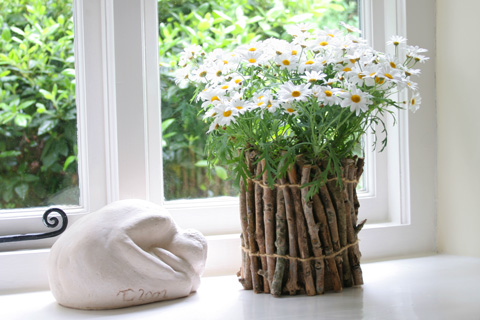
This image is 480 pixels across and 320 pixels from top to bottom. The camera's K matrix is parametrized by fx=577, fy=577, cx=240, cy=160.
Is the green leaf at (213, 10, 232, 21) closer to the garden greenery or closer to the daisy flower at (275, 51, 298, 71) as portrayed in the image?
the garden greenery

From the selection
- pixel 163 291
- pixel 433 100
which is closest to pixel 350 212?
pixel 163 291

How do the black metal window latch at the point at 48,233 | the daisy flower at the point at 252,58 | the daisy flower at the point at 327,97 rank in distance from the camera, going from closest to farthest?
the daisy flower at the point at 327,97
the daisy flower at the point at 252,58
the black metal window latch at the point at 48,233

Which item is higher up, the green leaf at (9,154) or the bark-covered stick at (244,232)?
the green leaf at (9,154)

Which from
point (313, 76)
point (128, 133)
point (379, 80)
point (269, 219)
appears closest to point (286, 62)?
point (313, 76)

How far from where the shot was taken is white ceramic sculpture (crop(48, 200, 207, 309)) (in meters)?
1.04

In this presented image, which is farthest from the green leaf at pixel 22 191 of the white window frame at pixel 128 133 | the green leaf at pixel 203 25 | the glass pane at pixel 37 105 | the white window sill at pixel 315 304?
the green leaf at pixel 203 25

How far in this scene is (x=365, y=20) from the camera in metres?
1.54

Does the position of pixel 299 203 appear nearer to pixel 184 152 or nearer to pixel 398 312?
pixel 398 312

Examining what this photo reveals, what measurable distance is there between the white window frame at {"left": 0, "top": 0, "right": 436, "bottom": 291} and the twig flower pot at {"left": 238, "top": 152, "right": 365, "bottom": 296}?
0.74 feet

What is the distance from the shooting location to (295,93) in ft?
3.28

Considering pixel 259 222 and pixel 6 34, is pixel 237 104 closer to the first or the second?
pixel 259 222

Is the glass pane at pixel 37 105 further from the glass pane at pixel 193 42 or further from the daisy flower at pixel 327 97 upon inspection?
the daisy flower at pixel 327 97

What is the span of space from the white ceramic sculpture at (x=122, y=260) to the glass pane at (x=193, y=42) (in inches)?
10.7

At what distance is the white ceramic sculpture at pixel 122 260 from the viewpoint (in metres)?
1.04
